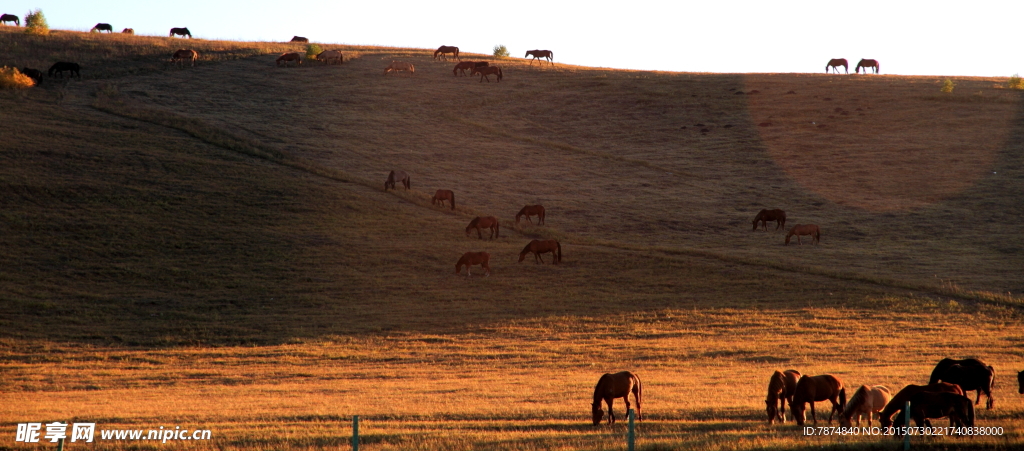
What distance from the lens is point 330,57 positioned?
252ft

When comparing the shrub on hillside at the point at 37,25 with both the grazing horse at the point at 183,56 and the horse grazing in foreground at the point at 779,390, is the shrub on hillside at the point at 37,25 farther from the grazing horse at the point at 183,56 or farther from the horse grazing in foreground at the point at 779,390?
the horse grazing in foreground at the point at 779,390

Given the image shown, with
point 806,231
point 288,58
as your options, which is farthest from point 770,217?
point 288,58

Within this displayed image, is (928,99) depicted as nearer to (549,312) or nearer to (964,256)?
(964,256)

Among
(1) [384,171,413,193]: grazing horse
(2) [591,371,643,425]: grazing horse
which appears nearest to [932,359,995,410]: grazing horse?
(2) [591,371,643,425]: grazing horse

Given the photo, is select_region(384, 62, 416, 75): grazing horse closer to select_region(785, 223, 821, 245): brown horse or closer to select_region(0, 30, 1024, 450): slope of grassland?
select_region(0, 30, 1024, 450): slope of grassland

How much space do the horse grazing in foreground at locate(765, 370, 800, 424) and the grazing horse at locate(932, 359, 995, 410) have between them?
2967mm

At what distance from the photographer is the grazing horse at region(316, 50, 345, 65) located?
76562 mm

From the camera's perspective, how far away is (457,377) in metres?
20.2

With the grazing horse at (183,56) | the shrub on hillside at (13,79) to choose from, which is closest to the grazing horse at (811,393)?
the shrub on hillside at (13,79)

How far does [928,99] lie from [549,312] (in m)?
51.4

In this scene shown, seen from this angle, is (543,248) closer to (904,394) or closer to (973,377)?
(973,377)

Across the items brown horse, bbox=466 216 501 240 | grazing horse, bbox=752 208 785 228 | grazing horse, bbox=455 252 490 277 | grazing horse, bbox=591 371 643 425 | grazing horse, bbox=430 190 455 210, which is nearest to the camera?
grazing horse, bbox=591 371 643 425

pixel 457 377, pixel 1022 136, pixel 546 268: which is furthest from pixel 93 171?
pixel 1022 136

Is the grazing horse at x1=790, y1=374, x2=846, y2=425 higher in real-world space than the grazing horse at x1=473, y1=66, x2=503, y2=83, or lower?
lower
